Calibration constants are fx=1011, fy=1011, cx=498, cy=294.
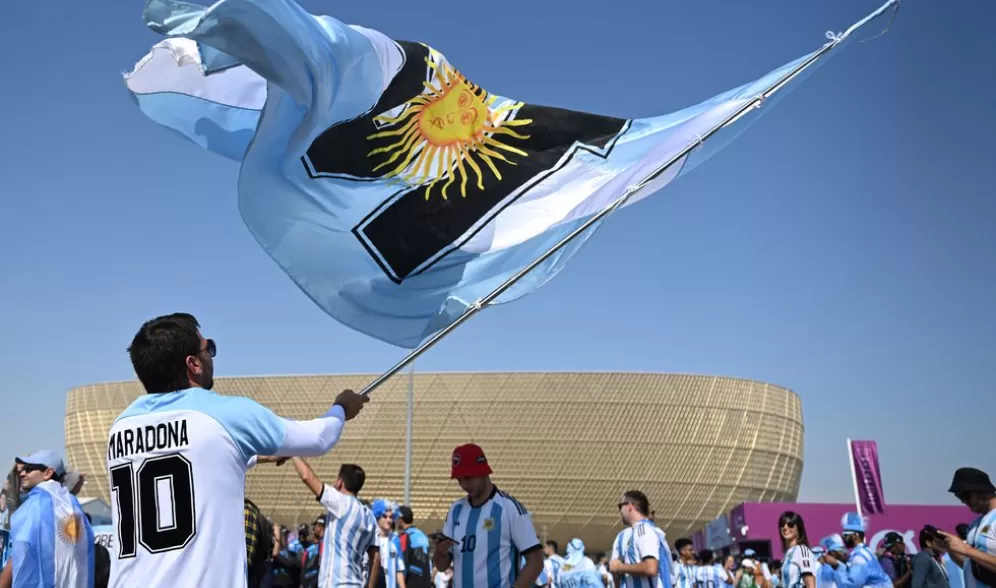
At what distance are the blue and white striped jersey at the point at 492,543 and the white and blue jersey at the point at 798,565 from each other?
151 inches

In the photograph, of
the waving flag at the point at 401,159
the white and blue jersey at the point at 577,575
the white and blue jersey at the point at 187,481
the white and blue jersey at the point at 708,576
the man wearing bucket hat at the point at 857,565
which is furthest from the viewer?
the white and blue jersey at the point at 708,576

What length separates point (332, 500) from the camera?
7207mm

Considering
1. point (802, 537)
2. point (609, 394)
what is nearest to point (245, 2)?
point (802, 537)

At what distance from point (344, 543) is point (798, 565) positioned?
392cm

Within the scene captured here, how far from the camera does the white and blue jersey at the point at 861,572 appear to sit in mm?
9688

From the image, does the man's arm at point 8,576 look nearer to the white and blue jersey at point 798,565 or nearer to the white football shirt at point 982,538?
the white football shirt at point 982,538

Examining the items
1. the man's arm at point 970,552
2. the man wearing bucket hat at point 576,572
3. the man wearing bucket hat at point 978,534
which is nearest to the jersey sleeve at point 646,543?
the man wearing bucket hat at point 978,534

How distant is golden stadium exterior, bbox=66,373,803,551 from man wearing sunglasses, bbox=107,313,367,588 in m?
64.5

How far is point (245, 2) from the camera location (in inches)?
169

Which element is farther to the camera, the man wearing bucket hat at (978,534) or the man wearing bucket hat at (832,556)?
the man wearing bucket hat at (832,556)

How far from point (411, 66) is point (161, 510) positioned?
334 centimetres

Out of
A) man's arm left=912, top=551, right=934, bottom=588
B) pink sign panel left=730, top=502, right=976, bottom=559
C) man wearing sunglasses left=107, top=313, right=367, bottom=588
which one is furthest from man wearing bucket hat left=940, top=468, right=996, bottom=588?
pink sign panel left=730, top=502, right=976, bottom=559

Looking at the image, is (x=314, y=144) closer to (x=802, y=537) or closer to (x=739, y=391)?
(x=802, y=537)

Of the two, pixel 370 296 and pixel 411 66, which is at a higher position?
pixel 411 66
